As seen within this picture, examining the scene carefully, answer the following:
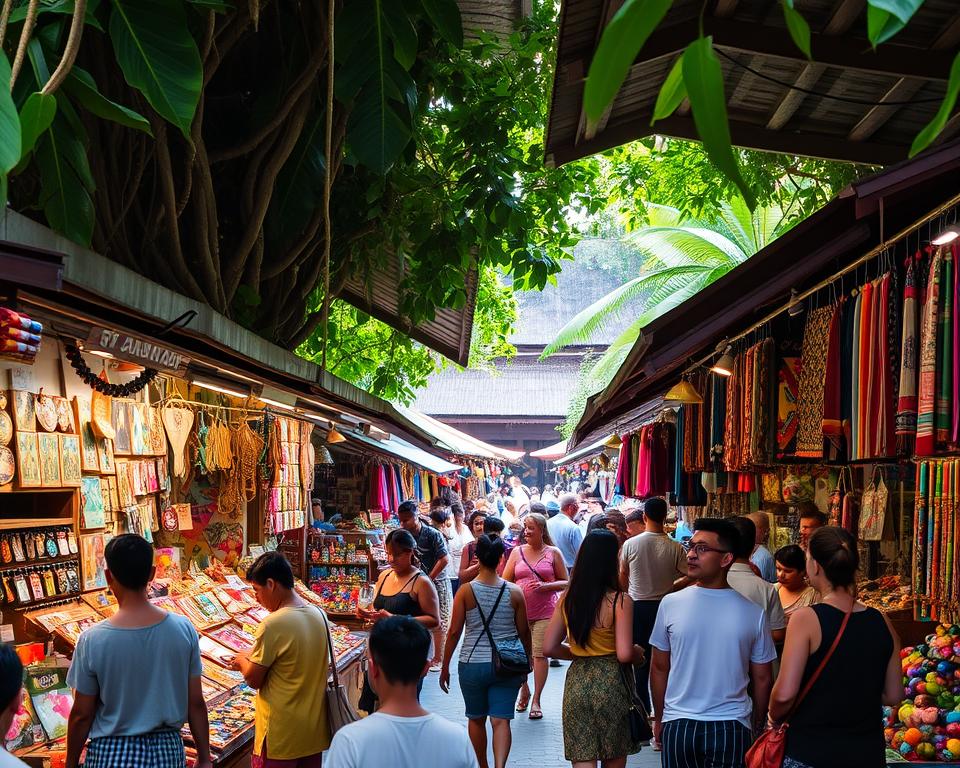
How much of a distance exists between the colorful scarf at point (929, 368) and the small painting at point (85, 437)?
470cm

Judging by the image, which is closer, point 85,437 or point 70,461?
point 70,461

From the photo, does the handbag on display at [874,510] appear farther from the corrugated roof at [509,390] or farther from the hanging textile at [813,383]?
the corrugated roof at [509,390]

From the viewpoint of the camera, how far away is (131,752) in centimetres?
437

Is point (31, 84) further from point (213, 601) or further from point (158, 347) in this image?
point (213, 601)

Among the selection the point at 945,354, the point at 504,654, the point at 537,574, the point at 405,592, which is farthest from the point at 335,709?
the point at 537,574

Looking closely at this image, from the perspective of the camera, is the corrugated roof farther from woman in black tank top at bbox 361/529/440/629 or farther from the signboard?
the signboard

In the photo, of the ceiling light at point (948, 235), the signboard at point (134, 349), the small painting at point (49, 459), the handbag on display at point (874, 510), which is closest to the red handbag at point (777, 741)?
the ceiling light at point (948, 235)

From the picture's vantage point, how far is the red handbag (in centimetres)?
432

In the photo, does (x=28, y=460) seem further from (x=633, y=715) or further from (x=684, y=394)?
(x=684, y=394)

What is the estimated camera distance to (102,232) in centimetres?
676

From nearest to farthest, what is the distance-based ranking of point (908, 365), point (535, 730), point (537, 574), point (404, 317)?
1. point (908, 365)
2. point (535, 730)
3. point (537, 574)
4. point (404, 317)

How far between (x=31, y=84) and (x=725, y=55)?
360 cm

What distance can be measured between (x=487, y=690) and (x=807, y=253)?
11.6 ft

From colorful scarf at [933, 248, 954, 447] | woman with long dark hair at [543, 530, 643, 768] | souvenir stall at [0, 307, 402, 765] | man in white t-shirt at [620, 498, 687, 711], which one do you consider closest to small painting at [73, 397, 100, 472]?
souvenir stall at [0, 307, 402, 765]
